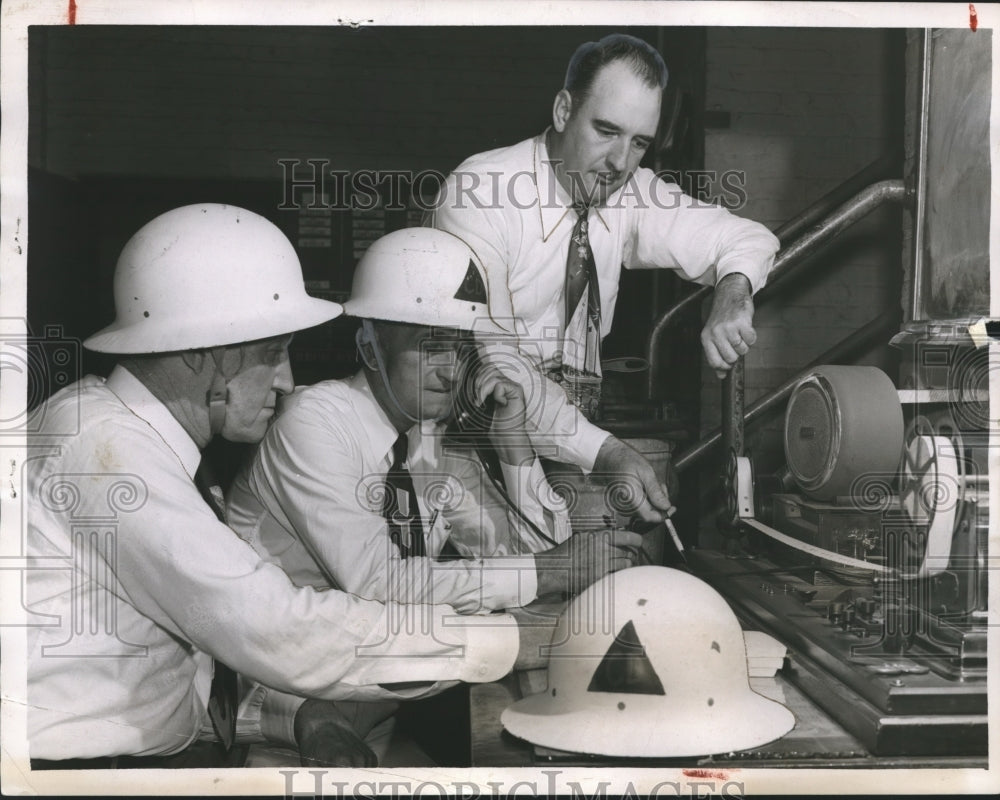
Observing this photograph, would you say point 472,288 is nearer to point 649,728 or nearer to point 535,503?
point 535,503

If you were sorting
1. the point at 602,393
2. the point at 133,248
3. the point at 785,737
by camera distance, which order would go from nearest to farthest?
1. the point at 785,737
2. the point at 133,248
3. the point at 602,393

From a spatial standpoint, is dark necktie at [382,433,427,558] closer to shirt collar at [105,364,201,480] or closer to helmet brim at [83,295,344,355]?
helmet brim at [83,295,344,355]

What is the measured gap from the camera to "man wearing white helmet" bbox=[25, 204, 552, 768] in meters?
2.89

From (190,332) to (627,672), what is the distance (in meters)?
1.59

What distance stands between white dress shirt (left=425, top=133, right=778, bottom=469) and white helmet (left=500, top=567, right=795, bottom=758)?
0.83 meters

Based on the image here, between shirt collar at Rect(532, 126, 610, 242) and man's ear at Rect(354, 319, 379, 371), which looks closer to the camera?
man's ear at Rect(354, 319, 379, 371)

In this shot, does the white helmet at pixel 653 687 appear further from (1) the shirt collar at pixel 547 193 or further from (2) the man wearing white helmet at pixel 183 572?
(1) the shirt collar at pixel 547 193

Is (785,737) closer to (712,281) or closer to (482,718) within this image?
(482,718)

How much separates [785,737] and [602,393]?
1330mm

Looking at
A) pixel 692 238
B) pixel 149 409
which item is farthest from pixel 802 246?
pixel 149 409

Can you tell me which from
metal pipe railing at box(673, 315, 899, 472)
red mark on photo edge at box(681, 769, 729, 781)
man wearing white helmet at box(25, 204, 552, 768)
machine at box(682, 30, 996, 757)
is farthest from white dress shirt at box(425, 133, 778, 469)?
red mark on photo edge at box(681, 769, 729, 781)

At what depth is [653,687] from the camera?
2.80 m

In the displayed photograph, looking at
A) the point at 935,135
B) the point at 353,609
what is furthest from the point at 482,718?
the point at 935,135

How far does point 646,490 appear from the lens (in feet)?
11.9
